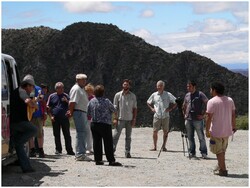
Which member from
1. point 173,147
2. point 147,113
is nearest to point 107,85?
point 147,113

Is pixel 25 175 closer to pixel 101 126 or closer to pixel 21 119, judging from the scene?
pixel 21 119

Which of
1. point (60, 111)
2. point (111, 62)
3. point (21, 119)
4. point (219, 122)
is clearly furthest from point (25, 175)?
point (111, 62)

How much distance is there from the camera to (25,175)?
1040cm

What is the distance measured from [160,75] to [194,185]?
178 ft

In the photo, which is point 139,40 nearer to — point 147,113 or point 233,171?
point 147,113

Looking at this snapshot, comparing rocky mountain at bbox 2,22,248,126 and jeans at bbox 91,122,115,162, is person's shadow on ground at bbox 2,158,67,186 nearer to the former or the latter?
jeans at bbox 91,122,115,162

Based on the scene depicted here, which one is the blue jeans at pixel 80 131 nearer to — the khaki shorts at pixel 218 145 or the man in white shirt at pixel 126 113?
the man in white shirt at pixel 126 113

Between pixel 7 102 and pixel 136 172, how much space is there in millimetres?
2616

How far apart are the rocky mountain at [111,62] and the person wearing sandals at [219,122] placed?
44698mm

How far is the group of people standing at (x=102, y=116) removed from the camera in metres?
10.6

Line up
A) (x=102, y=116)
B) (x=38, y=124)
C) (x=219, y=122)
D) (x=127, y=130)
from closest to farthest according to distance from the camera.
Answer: (x=219, y=122), (x=102, y=116), (x=38, y=124), (x=127, y=130)

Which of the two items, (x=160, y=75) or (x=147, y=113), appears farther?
(x=160, y=75)

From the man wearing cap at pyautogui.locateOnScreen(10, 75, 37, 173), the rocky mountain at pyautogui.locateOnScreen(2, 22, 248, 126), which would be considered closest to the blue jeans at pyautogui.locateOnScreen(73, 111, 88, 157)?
the man wearing cap at pyautogui.locateOnScreen(10, 75, 37, 173)

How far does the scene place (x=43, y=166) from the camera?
39.1 ft
